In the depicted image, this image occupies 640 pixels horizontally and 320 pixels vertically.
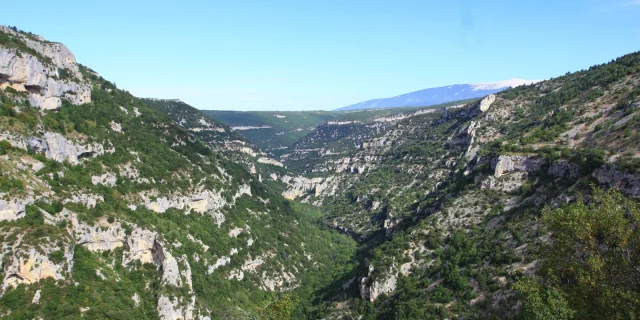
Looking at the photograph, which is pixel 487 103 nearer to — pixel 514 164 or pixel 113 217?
pixel 514 164

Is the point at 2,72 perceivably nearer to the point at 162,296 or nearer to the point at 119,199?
the point at 119,199

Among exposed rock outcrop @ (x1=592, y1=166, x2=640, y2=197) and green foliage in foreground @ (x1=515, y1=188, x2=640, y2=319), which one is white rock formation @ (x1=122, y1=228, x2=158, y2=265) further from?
exposed rock outcrop @ (x1=592, y1=166, x2=640, y2=197)

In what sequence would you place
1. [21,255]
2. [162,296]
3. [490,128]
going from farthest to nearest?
[490,128], [162,296], [21,255]

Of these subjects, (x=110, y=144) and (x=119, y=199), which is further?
(x=110, y=144)

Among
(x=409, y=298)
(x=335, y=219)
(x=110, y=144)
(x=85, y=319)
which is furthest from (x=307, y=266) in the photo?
(x=85, y=319)

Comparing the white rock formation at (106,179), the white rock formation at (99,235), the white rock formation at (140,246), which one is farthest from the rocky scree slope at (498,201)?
the white rock formation at (106,179)

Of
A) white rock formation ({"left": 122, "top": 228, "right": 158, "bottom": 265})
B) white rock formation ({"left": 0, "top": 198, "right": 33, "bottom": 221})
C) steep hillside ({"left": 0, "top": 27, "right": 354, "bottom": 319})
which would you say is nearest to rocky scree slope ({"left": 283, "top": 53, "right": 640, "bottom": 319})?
steep hillside ({"left": 0, "top": 27, "right": 354, "bottom": 319})

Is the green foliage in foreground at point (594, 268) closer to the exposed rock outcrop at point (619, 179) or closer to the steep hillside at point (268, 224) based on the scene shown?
the steep hillside at point (268, 224)

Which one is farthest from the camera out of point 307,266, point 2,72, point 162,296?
point 307,266
